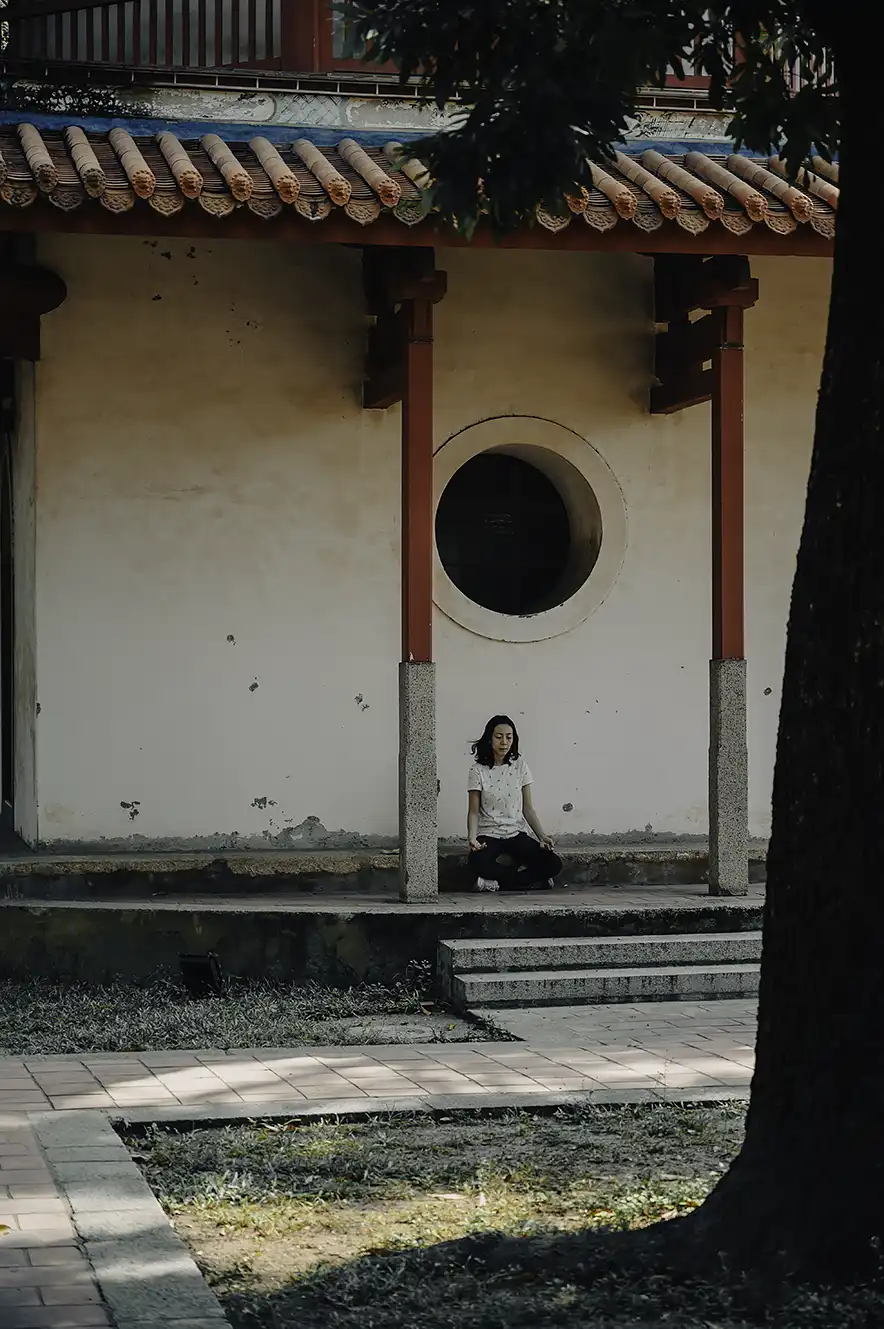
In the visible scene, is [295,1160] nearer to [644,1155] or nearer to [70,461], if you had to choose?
[644,1155]

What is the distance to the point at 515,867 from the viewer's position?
10.2 m

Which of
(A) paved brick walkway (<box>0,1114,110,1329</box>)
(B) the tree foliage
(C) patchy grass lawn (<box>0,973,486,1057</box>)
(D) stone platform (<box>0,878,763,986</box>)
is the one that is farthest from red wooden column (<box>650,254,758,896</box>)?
(B) the tree foliage

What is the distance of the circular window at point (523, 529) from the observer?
10.7 m

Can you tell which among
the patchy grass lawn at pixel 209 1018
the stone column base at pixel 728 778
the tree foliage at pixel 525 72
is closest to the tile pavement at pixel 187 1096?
the patchy grass lawn at pixel 209 1018

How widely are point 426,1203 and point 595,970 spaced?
12.5 ft

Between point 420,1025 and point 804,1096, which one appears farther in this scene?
point 420,1025

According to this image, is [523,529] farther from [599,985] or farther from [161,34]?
[161,34]

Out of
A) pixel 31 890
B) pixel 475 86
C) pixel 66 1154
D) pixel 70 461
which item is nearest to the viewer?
pixel 475 86

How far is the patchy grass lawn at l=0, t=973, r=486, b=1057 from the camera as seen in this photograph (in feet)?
25.8

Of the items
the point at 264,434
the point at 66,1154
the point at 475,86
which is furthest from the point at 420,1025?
the point at 475,86

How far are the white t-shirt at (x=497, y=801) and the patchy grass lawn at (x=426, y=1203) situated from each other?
371 centimetres

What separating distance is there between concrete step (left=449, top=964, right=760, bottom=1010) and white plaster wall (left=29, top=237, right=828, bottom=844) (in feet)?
6.47

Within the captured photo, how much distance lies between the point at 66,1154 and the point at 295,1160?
2.37 ft

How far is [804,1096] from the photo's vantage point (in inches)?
168
